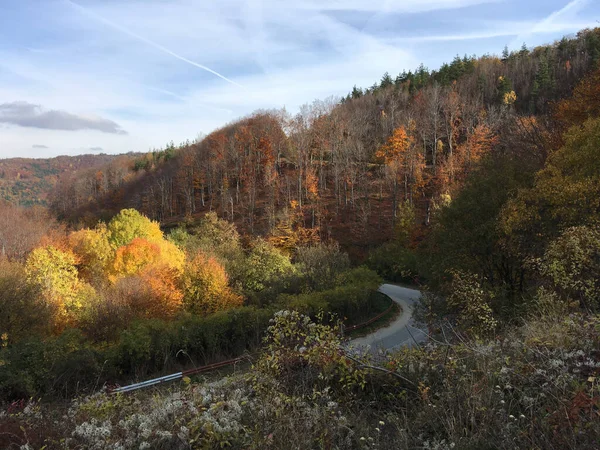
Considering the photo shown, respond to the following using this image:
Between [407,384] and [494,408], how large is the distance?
1.39 meters

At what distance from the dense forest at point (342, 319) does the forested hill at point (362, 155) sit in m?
0.73

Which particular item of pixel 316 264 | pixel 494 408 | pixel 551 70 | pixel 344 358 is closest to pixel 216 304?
pixel 316 264

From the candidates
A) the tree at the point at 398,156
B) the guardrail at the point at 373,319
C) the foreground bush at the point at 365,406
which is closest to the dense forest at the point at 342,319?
the foreground bush at the point at 365,406

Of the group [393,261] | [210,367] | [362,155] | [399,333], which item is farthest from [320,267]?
[362,155]

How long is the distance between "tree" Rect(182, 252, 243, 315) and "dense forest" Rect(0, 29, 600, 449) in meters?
0.11

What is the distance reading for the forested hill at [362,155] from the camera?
152 feet

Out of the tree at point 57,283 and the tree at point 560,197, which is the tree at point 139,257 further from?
the tree at point 560,197

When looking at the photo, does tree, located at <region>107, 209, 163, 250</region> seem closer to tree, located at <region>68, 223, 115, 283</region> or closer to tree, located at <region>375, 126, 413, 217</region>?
tree, located at <region>68, 223, 115, 283</region>

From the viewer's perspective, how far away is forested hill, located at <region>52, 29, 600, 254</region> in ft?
152

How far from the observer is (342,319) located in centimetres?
2114

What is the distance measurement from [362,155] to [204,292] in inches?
1671

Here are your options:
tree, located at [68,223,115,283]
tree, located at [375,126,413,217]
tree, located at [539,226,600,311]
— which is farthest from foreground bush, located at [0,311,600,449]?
tree, located at [375,126,413,217]

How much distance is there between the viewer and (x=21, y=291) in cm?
1761

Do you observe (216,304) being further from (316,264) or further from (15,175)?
(15,175)
